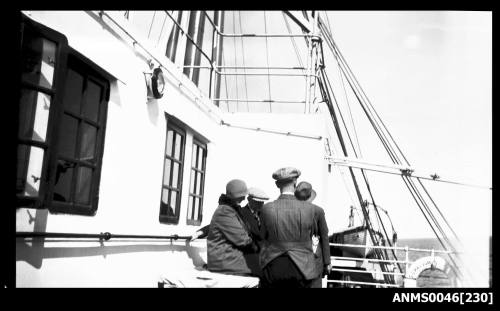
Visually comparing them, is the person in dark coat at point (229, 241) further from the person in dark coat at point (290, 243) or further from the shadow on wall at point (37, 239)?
the shadow on wall at point (37, 239)

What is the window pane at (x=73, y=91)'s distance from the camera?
3166 mm

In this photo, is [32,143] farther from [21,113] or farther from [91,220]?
[91,220]

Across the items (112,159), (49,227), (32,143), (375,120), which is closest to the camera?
(32,143)

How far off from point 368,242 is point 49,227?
35.5 ft

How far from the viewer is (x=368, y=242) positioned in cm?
1271

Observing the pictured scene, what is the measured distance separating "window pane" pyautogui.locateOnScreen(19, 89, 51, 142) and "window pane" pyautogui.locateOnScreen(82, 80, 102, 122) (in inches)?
22.8

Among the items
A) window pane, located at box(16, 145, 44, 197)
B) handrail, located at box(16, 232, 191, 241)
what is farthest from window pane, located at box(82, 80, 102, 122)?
handrail, located at box(16, 232, 191, 241)

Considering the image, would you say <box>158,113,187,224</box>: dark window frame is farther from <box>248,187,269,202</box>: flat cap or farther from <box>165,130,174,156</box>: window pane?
A: <box>248,187,269,202</box>: flat cap

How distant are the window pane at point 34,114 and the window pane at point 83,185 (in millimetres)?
634

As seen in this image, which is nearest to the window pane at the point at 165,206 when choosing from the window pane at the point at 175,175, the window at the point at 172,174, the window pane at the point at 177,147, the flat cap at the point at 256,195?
the window at the point at 172,174

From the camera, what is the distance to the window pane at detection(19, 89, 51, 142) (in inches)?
105

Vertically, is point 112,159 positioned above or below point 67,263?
above

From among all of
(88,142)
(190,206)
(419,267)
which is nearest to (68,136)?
(88,142)
